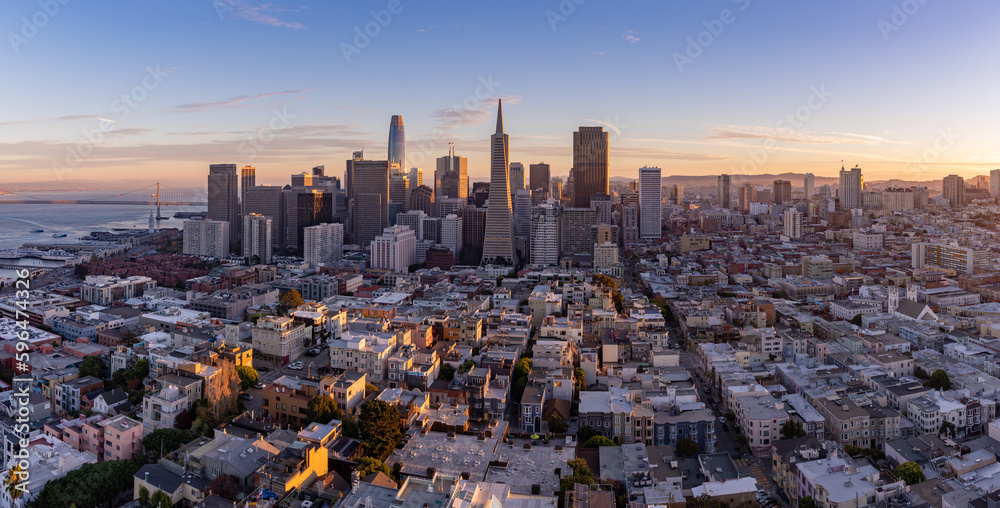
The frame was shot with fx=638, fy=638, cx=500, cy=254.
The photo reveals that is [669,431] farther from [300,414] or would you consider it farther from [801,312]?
[801,312]

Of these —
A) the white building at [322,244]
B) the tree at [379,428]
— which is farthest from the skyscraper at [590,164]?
the tree at [379,428]

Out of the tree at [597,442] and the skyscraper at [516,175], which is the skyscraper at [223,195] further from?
the tree at [597,442]

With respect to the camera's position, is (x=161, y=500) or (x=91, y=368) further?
(x=91, y=368)

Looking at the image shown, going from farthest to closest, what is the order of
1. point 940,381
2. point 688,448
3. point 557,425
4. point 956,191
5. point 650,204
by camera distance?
point 956,191
point 650,204
point 940,381
point 557,425
point 688,448

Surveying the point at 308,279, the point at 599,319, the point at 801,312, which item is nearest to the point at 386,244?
the point at 308,279

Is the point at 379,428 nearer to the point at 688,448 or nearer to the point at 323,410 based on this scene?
the point at 323,410

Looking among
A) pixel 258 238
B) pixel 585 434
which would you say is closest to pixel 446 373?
pixel 585 434
